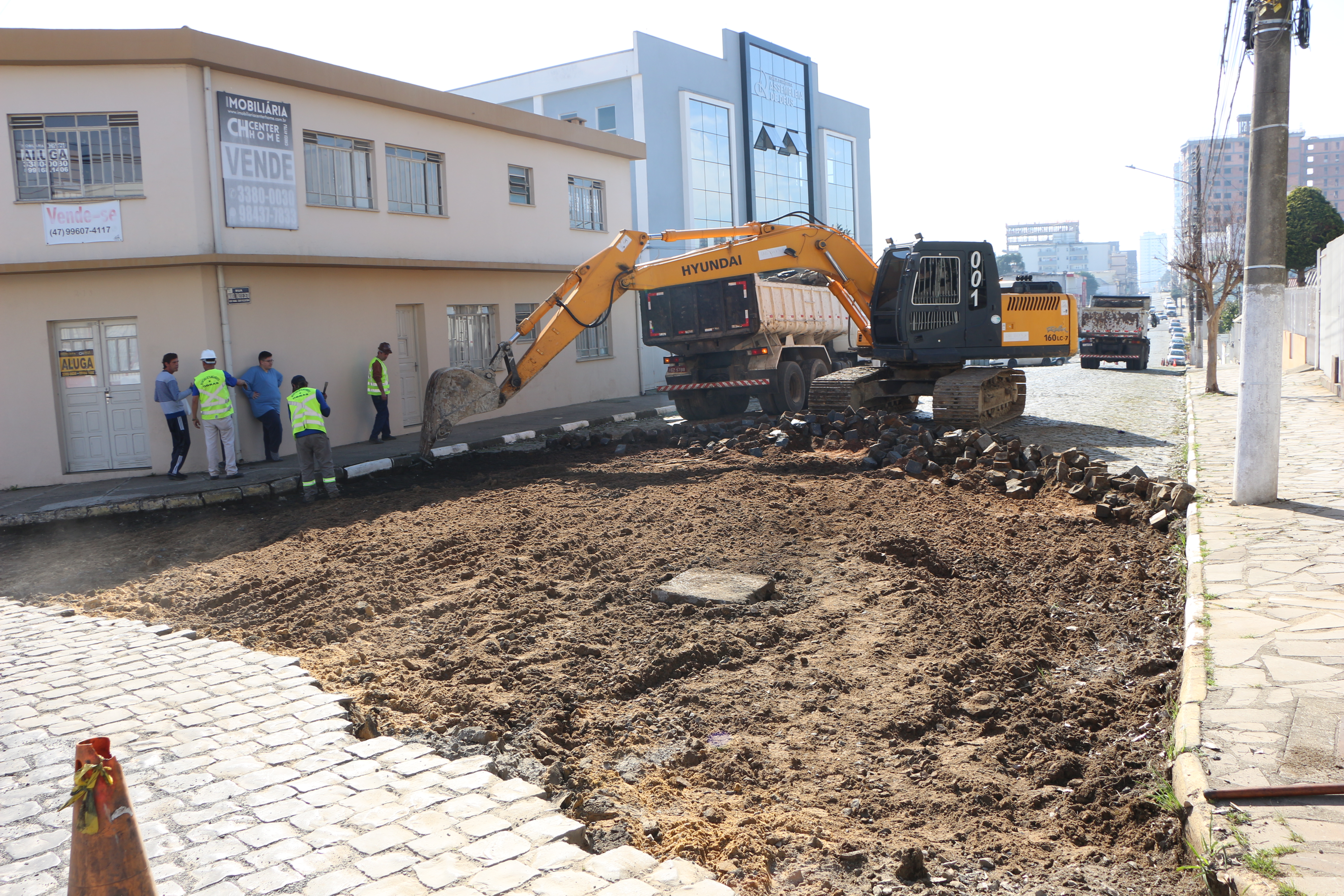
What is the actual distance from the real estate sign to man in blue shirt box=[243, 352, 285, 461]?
2.31 meters

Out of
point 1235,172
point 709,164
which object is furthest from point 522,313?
point 1235,172

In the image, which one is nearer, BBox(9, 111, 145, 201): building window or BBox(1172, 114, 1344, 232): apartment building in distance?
BBox(9, 111, 145, 201): building window

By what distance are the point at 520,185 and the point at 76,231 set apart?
9.63m

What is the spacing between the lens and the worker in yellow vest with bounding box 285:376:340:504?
12812mm

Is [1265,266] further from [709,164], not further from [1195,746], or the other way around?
[709,164]

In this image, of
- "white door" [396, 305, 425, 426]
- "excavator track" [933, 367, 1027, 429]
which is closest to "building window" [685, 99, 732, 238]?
"white door" [396, 305, 425, 426]

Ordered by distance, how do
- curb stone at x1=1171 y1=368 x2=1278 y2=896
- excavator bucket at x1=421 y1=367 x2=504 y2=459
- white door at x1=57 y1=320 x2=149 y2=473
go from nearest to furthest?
curb stone at x1=1171 y1=368 x2=1278 y2=896 < excavator bucket at x1=421 y1=367 x2=504 y2=459 < white door at x1=57 y1=320 x2=149 y2=473

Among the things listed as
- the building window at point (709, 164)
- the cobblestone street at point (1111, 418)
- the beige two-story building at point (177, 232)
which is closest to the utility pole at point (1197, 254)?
the cobblestone street at point (1111, 418)

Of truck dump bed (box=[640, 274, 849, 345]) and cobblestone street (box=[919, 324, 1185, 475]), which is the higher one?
truck dump bed (box=[640, 274, 849, 345])

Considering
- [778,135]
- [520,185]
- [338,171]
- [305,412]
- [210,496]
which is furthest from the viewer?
[778,135]

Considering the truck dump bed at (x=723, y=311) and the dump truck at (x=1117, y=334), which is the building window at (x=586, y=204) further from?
the dump truck at (x=1117, y=334)

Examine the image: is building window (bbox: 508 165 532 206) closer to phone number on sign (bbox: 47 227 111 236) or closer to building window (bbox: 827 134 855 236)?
phone number on sign (bbox: 47 227 111 236)

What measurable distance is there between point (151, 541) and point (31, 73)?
8.75m

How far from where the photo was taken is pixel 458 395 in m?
14.6
